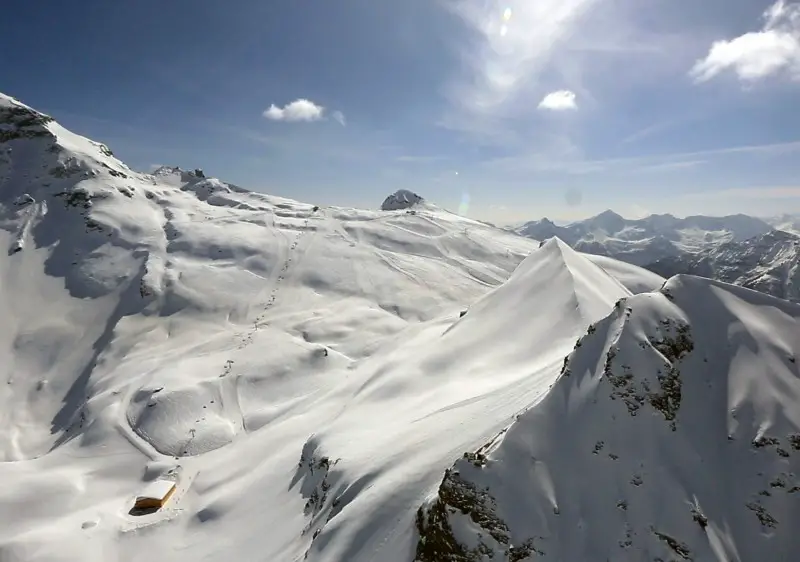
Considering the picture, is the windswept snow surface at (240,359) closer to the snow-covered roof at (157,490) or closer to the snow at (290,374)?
the snow at (290,374)

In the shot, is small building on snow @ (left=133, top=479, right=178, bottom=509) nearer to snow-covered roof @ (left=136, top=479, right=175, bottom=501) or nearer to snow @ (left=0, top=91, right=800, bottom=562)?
snow-covered roof @ (left=136, top=479, right=175, bottom=501)

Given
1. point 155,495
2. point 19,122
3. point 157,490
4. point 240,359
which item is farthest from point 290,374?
point 19,122

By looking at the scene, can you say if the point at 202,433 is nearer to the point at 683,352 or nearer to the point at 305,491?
the point at 305,491

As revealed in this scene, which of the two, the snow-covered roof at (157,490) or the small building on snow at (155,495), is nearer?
the small building on snow at (155,495)

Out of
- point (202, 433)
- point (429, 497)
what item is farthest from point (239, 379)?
point (429, 497)

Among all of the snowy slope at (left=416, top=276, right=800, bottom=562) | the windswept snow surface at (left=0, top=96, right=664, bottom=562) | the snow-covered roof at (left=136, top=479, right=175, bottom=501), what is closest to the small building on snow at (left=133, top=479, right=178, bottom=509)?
the snow-covered roof at (left=136, top=479, right=175, bottom=501)

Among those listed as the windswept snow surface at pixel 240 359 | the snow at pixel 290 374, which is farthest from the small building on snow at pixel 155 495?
the windswept snow surface at pixel 240 359

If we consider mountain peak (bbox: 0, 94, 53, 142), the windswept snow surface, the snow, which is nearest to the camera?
the snow
